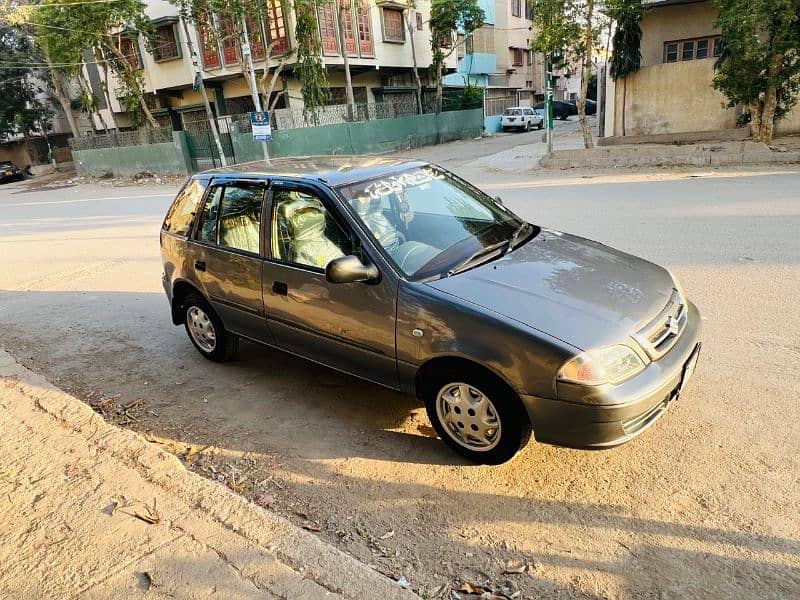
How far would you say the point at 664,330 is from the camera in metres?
3.15

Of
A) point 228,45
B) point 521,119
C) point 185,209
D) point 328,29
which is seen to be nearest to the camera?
point 185,209

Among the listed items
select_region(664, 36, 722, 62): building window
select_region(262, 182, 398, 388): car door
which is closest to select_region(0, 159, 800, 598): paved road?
select_region(262, 182, 398, 388): car door

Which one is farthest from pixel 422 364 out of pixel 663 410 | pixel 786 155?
pixel 786 155

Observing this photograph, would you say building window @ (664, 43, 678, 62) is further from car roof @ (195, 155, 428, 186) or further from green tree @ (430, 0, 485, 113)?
car roof @ (195, 155, 428, 186)

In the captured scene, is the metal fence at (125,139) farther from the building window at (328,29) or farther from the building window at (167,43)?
the building window at (328,29)

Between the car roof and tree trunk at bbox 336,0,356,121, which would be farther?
tree trunk at bbox 336,0,356,121

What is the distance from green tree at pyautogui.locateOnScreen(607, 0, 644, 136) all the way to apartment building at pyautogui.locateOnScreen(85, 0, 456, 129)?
1236 centimetres

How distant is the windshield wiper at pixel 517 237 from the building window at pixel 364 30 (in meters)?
27.3

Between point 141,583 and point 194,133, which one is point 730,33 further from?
point 194,133

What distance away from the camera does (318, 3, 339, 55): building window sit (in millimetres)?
26297

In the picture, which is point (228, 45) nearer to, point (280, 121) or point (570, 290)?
point (280, 121)

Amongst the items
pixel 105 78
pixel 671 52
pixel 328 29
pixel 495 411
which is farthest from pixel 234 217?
pixel 105 78

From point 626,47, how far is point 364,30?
1549 centimetres

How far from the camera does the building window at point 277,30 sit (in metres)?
25.2
